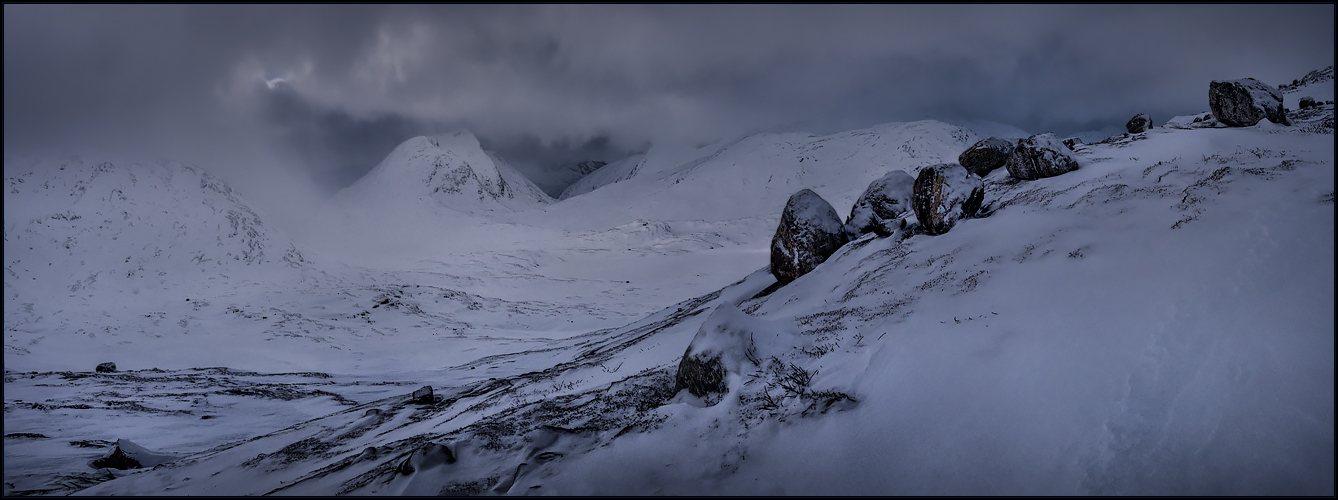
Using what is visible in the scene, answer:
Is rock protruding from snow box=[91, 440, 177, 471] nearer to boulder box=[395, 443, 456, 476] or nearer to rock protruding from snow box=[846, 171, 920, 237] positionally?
boulder box=[395, 443, 456, 476]

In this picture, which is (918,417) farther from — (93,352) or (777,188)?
(777,188)

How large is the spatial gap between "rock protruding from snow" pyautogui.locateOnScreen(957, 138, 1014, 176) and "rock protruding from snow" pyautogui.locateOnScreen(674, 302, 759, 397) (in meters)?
21.3

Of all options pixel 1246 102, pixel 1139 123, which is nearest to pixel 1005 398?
pixel 1246 102

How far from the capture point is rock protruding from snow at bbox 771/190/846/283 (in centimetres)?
2125

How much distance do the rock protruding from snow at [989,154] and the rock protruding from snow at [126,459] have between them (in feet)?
99.7

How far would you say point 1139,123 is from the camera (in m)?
30.2

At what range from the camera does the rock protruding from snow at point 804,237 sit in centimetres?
2125

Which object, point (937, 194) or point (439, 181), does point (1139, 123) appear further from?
point (439, 181)

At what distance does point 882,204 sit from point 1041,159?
595cm

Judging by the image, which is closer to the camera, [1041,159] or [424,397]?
[424,397]

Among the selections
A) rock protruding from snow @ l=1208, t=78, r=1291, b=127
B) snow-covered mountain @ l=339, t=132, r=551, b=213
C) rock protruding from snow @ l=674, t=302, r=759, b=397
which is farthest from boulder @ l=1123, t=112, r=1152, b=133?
snow-covered mountain @ l=339, t=132, r=551, b=213

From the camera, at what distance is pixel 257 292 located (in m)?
43.7

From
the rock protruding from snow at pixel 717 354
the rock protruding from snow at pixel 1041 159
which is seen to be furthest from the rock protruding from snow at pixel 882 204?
the rock protruding from snow at pixel 717 354

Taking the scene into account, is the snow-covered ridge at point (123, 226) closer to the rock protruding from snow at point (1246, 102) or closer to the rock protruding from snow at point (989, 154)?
the rock protruding from snow at point (989, 154)
